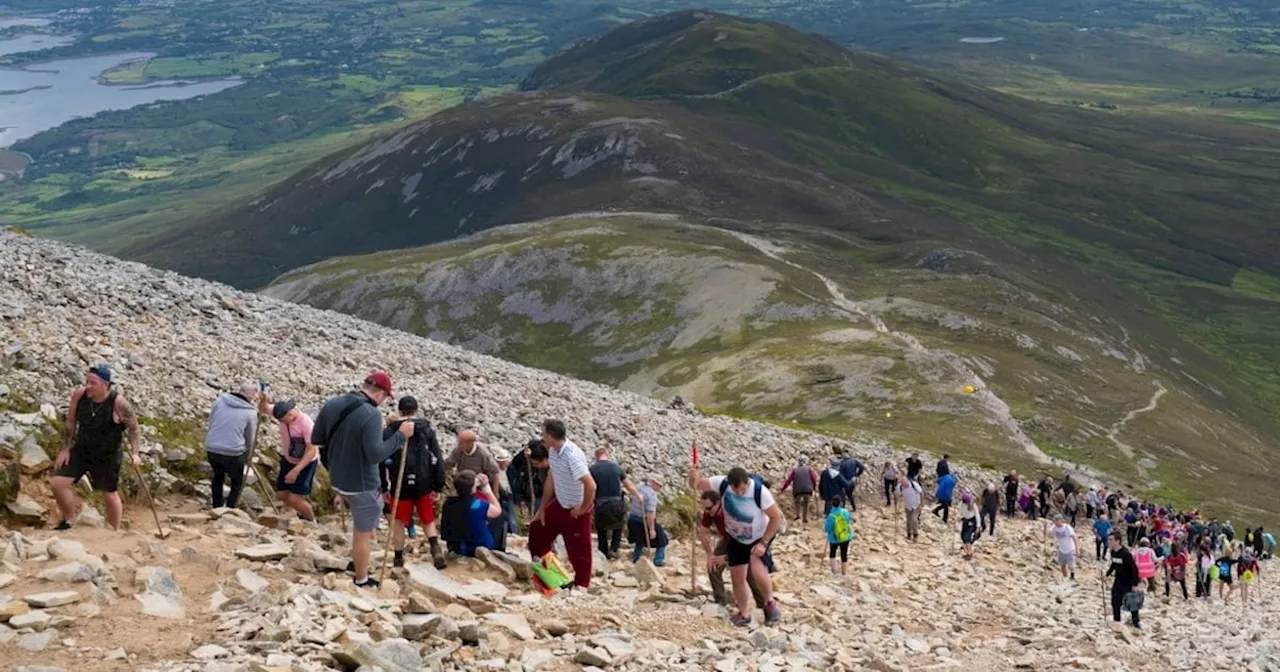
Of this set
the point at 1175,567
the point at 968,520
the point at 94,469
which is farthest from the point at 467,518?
the point at 1175,567

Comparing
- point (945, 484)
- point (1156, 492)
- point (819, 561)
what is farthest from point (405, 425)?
point (1156, 492)

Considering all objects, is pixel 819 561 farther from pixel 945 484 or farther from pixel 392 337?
pixel 392 337

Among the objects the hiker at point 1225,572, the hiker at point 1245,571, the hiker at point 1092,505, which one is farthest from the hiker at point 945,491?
the hiker at point 1092,505

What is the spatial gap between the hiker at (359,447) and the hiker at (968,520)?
24.5 meters

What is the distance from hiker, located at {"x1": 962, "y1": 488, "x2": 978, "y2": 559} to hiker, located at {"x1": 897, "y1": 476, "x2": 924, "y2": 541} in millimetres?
1482

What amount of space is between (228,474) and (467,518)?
17.5 feet

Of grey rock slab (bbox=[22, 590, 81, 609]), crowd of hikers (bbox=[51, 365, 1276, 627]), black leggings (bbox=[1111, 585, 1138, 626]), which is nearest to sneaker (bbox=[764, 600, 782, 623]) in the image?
crowd of hikers (bbox=[51, 365, 1276, 627])

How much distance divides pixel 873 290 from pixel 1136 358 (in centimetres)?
3530

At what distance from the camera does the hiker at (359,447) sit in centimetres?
1798

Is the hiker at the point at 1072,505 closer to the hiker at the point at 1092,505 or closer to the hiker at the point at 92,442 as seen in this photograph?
the hiker at the point at 1092,505

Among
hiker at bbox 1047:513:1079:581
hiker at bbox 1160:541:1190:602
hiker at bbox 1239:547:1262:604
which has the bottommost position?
hiker at bbox 1239:547:1262:604

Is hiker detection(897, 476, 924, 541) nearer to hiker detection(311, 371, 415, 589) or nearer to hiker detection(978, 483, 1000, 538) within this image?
hiker detection(978, 483, 1000, 538)

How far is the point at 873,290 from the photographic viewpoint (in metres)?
153

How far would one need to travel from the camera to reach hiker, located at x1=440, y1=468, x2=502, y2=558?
21.5 metres
